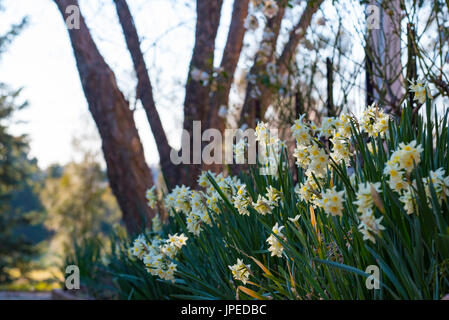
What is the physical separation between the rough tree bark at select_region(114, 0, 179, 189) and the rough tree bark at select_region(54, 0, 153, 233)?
0.14 meters

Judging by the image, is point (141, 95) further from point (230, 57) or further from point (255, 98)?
point (255, 98)

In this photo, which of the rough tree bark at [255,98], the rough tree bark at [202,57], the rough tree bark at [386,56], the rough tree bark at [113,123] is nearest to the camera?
the rough tree bark at [386,56]

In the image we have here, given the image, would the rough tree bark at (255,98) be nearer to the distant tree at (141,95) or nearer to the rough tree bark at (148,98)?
the distant tree at (141,95)

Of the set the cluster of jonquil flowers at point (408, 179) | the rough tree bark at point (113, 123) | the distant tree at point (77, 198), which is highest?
the rough tree bark at point (113, 123)

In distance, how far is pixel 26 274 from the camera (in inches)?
452

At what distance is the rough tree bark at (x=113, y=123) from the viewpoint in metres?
3.27

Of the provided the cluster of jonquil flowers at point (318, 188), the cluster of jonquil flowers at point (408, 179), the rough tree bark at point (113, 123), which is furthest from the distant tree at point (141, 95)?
the cluster of jonquil flowers at point (408, 179)

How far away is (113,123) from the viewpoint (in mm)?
3314

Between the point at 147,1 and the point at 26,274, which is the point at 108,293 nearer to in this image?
the point at 147,1

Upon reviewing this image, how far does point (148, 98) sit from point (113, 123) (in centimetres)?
35

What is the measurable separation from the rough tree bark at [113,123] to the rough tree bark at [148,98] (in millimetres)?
143

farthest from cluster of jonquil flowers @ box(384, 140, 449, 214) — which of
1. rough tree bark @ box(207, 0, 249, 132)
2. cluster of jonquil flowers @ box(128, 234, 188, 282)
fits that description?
rough tree bark @ box(207, 0, 249, 132)

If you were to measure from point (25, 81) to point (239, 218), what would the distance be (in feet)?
36.5
